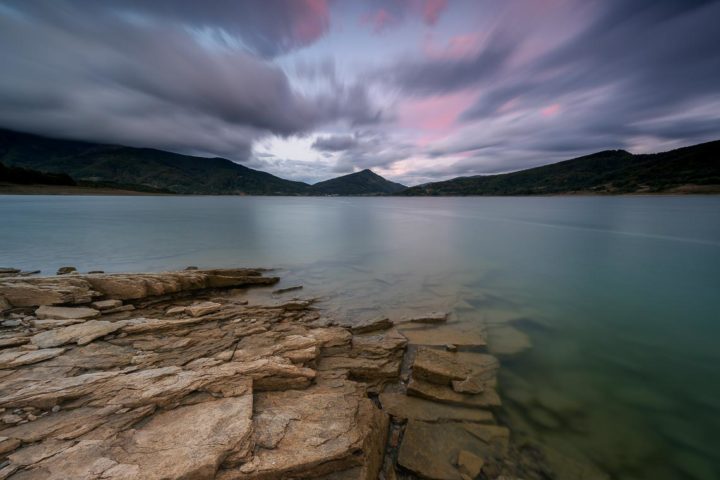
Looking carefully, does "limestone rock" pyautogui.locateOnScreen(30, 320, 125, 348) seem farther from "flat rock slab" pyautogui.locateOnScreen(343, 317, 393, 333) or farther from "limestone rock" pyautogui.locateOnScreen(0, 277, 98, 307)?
"flat rock slab" pyautogui.locateOnScreen(343, 317, 393, 333)

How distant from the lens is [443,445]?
4824 millimetres

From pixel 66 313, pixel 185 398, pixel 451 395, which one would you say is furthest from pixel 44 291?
pixel 451 395

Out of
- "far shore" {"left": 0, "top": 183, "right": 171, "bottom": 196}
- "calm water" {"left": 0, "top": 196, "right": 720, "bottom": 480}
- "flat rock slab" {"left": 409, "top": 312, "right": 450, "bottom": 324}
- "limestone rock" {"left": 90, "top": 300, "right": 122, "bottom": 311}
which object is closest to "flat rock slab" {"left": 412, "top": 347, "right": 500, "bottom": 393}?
"calm water" {"left": 0, "top": 196, "right": 720, "bottom": 480}

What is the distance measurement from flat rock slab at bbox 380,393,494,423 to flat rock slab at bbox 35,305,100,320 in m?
8.29

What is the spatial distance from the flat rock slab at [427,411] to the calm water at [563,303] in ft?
A: 2.35

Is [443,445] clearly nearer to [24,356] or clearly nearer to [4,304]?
[24,356]

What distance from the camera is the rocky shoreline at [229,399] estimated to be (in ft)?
11.8

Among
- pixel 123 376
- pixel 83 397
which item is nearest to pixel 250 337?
pixel 123 376

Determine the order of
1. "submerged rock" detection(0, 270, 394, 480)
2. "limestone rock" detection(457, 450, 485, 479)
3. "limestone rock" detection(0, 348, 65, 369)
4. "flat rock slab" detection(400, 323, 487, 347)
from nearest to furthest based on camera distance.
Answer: "submerged rock" detection(0, 270, 394, 480) → "limestone rock" detection(457, 450, 485, 479) → "limestone rock" detection(0, 348, 65, 369) → "flat rock slab" detection(400, 323, 487, 347)

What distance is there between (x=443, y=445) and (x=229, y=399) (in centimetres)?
377

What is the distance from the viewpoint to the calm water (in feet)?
18.0

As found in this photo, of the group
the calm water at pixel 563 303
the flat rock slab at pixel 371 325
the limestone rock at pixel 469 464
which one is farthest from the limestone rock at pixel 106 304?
the limestone rock at pixel 469 464

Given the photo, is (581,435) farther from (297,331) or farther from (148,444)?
(148,444)

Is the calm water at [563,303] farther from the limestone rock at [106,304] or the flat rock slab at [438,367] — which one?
the limestone rock at [106,304]
